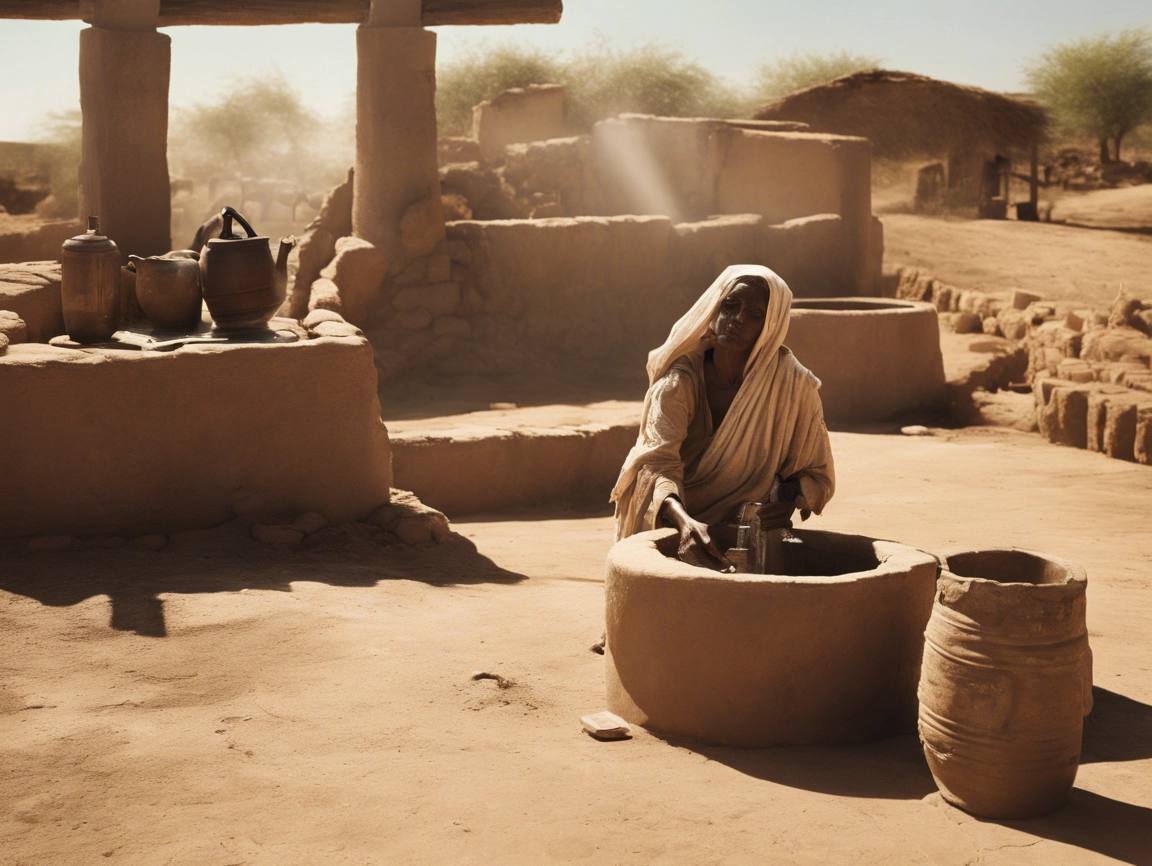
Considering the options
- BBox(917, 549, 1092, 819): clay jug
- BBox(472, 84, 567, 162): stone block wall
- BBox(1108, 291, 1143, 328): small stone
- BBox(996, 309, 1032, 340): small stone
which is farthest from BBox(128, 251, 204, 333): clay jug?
BBox(472, 84, 567, 162): stone block wall

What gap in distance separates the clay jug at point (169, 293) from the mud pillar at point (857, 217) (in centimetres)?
787

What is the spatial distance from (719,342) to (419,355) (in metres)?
6.40

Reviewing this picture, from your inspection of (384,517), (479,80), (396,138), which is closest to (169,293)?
(384,517)

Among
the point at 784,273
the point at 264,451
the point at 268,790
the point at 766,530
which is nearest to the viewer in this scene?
the point at 268,790

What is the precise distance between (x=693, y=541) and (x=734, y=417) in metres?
0.57

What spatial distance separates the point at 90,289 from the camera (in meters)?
→ 5.26

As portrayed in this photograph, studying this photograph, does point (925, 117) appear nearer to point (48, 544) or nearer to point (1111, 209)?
point (1111, 209)

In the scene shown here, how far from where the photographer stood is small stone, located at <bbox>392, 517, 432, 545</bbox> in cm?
543

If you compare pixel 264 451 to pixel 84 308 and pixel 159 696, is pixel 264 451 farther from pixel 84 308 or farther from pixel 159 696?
pixel 159 696

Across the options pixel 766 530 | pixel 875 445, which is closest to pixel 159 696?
pixel 766 530

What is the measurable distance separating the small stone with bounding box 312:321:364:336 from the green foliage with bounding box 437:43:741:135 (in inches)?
874

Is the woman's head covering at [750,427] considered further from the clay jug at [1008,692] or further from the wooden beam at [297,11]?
the wooden beam at [297,11]

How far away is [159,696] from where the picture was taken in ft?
11.3

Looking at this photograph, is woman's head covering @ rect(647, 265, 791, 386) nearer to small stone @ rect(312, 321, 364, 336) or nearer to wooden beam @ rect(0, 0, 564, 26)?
small stone @ rect(312, 321, 364, 336)
